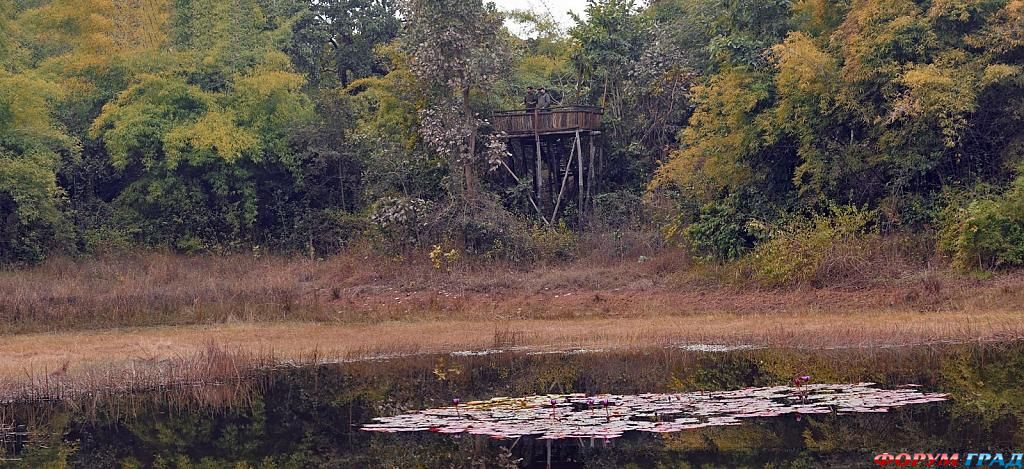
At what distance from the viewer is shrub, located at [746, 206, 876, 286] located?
2652cm

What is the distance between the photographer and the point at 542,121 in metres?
36.0

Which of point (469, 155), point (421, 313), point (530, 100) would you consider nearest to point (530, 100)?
point (530, 100)

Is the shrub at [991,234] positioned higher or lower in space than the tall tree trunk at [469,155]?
lower

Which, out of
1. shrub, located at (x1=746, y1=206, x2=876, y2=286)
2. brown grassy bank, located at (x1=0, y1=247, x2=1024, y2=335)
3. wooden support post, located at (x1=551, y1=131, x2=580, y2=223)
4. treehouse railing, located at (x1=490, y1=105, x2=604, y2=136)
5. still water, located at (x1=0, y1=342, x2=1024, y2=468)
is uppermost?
treehouse railing, located at (x1=490, y1=105, x2=604, y2=136)

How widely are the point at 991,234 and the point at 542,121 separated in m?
15.0

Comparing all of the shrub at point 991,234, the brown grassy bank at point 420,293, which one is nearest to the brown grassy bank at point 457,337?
the brown grassy bank at point 420,293

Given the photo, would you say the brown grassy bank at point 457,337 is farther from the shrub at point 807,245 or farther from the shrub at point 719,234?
the shrub at point 719,234

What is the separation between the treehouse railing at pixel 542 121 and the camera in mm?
35875

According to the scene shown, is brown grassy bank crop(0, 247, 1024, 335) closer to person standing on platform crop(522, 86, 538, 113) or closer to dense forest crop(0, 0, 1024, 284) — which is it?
dense forest crop(0, 0, 1024, 284)

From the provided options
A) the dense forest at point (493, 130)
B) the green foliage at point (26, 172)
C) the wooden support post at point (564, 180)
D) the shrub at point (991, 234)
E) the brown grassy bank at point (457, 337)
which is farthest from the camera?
the wooden support post at point (564, 180)

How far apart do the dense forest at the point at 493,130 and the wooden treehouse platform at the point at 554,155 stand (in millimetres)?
724

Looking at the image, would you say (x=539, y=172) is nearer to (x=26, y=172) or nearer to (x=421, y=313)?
(x=421, y=313)

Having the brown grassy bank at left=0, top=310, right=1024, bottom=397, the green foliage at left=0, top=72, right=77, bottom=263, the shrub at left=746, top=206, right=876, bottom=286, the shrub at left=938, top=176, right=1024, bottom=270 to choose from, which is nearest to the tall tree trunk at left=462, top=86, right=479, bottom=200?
the shrub at left=746, top=206, right=876, bottom=286

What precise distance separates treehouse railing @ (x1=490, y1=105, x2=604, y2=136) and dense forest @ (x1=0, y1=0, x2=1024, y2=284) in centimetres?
94
